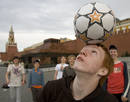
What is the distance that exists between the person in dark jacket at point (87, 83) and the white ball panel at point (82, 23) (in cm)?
39

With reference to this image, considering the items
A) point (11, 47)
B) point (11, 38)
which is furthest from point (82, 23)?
point (11, 38)

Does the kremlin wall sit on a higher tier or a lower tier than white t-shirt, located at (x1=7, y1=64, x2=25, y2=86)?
higher

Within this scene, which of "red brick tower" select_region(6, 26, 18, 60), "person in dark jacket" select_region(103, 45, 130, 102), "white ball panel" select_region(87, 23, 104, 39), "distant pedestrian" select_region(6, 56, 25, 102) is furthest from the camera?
"red brick tower" select_region(6, 26, 18, 60)

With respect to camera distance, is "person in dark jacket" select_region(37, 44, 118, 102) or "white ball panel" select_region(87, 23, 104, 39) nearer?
"person in dark jacket" select_region(37, 44, 118, 102)

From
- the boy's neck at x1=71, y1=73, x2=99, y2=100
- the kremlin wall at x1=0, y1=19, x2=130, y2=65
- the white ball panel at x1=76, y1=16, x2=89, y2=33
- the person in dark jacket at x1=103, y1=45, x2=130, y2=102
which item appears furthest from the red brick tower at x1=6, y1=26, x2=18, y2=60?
the boy's neck at x1=71, y1=73, x2=99, y2=100

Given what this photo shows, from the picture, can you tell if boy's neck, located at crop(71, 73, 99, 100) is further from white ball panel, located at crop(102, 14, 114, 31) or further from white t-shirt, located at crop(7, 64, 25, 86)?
white t-shirt, located at crop(7, 64, 25, 86)

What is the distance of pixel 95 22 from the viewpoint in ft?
4.75

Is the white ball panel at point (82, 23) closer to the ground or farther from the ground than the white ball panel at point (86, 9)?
closer to the ground

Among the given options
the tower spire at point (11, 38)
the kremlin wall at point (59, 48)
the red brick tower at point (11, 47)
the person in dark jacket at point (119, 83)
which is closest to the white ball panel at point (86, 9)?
the person in dark jacket at point (119, 83)

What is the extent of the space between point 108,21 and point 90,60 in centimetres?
65

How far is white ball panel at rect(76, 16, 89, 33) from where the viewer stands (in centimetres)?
149

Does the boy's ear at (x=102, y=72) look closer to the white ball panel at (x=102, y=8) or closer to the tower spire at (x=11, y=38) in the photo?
the white ball panel at (x=102, y=8)

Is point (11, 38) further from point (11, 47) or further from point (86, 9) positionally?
point (86, 9)

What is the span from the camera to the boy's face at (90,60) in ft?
3.44
